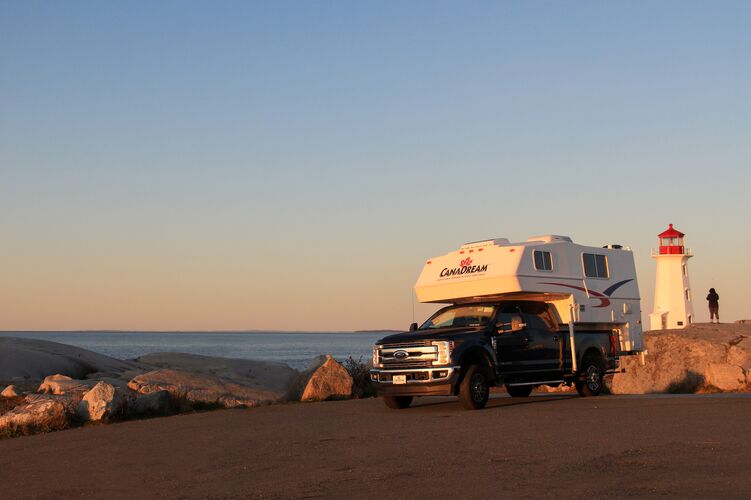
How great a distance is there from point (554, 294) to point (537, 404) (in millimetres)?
2289

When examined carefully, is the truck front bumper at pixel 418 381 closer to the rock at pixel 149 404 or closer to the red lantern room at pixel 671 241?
the rock at pixel 149 404

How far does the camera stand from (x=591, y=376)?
20.7 meters

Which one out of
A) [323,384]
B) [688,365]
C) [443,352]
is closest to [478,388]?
[443,352]

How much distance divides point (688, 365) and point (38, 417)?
1809 centimetres

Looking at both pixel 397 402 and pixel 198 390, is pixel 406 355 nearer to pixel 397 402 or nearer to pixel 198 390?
pixel 397 402

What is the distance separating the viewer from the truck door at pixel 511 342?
59.8 feet

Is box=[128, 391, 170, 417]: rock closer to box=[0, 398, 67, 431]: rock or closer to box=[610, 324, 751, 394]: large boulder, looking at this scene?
box=[0, 398, 67, 431]: rock

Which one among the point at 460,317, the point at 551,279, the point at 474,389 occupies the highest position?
the point at 551,279

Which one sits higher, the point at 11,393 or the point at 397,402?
the point at 11,393

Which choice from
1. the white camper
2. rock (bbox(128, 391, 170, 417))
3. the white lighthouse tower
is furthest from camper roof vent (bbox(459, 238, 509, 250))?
the white lighthouse tower

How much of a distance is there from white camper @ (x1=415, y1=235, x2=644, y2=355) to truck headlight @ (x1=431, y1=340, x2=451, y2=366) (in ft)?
Answer: 7.09

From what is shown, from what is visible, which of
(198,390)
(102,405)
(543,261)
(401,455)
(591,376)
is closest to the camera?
(401,455)

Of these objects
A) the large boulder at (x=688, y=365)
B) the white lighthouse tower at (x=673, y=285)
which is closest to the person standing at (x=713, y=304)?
the white lighthouse tower at (x=673, y=285)

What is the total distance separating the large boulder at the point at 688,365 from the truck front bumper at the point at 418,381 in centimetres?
1006
